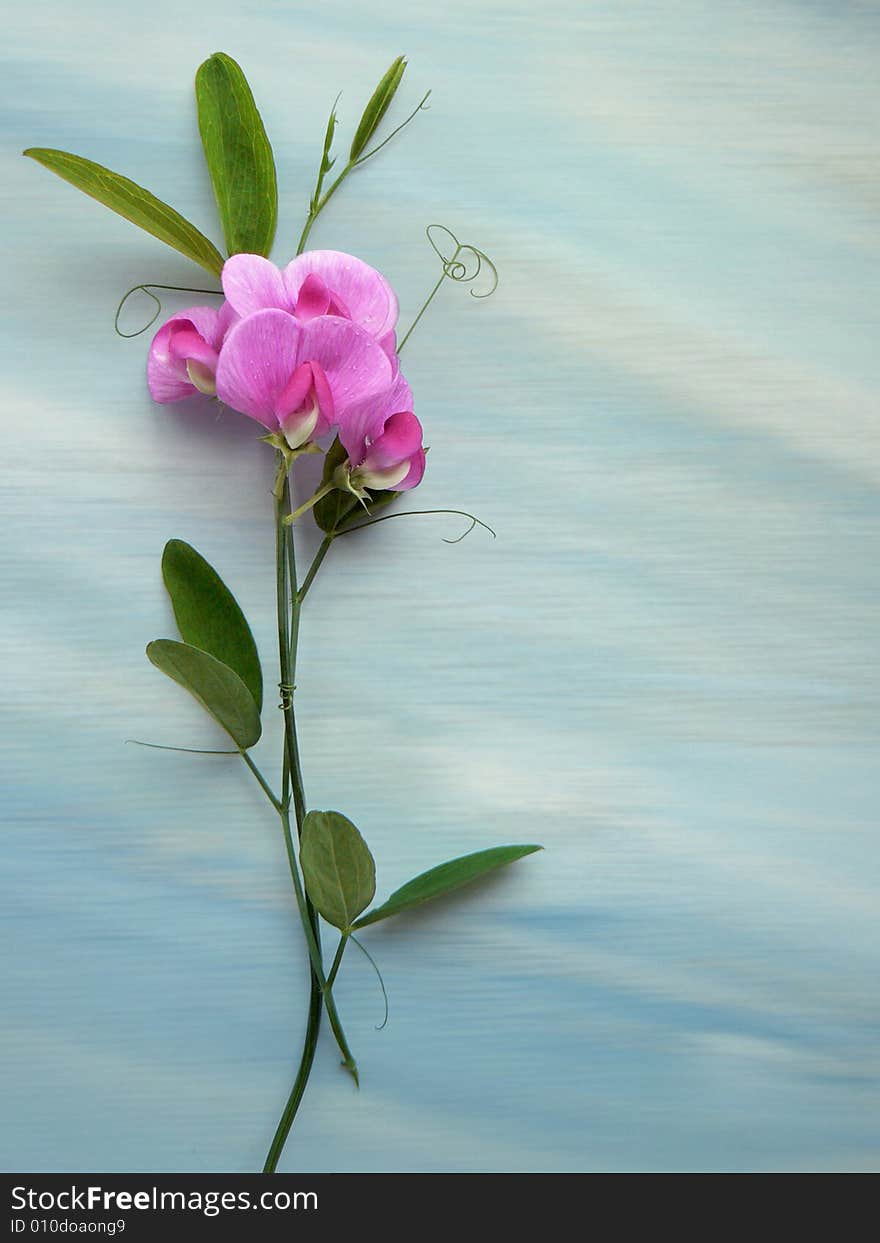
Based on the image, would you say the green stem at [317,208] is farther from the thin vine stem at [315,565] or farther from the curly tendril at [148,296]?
the thin vine stem at [315,565]

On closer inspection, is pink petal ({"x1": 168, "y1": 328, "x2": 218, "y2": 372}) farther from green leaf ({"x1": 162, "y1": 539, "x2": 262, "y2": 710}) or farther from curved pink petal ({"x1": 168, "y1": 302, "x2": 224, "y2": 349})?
green leaf ({"x1": 162, "y1": 539, "x2": 262, "y2": 710})

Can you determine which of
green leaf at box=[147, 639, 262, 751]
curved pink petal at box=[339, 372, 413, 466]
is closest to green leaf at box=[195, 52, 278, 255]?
curved pink petal at box=[339, 372, 413, 466]

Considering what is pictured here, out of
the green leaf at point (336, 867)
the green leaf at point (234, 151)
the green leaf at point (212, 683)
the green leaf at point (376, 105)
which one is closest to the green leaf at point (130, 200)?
the green leaf at point (234, 151)

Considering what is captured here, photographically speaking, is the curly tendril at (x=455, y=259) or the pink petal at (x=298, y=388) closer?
the pink petal at (x=298, y=388)

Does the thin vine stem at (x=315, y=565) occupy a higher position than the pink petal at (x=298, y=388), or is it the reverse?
the pink petal at (x=298, y=388)

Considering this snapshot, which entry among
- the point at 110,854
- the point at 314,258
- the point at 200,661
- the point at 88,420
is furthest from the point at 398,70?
the point at 110,854

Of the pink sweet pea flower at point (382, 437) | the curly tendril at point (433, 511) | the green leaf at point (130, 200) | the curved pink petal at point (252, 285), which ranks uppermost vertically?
the green leaf at point (130, 200)
